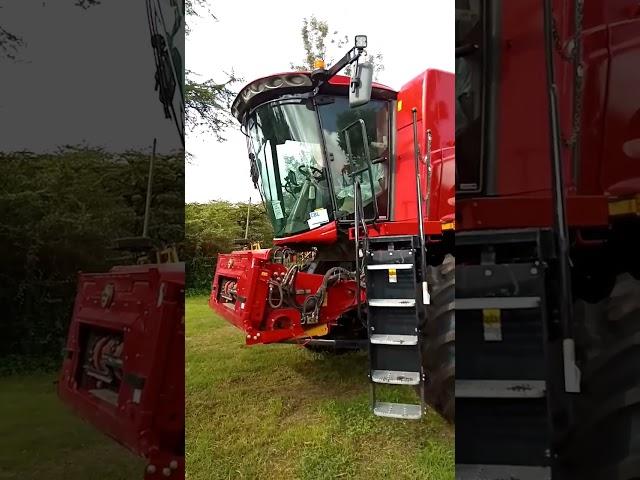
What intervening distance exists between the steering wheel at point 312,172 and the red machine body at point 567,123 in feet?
6.87

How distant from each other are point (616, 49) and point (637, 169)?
0.24m

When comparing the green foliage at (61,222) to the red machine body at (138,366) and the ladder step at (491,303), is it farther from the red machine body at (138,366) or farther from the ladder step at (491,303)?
the ladder step at (491,303)

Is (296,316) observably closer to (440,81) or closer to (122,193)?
(440,81)

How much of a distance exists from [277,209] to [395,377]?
4.62 ft

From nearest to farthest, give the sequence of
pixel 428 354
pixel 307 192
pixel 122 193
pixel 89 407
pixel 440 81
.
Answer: pixel 122 193
pixel 89 407
pixel 428 354
pixel 440 81
pixel 307 192

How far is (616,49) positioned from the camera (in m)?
0.93

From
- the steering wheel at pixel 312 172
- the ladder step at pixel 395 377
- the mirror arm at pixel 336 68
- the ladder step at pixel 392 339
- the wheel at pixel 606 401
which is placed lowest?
the ladder step at pixel 395 377

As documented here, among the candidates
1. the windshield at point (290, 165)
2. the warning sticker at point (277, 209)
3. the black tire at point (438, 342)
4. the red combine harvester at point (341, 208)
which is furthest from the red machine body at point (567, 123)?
the warning sticker at point (277, 209)

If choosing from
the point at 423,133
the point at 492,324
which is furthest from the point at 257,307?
the point at 492,324

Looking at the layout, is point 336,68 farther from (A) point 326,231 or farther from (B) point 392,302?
(B) point 392,302

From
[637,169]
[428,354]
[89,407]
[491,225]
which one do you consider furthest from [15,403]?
[428,354]

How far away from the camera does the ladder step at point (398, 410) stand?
7.07ft

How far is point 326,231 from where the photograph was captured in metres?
3.05

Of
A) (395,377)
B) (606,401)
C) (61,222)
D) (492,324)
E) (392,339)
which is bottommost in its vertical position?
(395,377)
